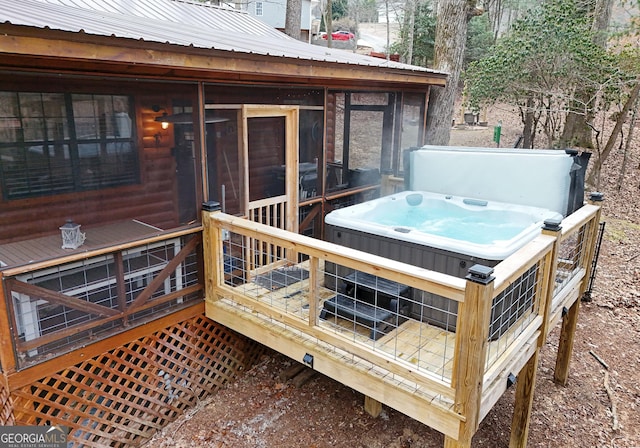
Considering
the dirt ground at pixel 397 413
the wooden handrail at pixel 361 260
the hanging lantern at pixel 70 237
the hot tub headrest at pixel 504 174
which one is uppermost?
the hot tub headrest at pixel 504 174

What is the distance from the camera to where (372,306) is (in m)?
3.74

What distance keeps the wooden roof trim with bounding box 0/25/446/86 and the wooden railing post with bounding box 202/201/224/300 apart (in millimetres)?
1158

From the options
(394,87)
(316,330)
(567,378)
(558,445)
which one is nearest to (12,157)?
(316,330)

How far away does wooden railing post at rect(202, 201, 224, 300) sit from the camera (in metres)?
4.14

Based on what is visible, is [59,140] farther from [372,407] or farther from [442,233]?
[442,233]

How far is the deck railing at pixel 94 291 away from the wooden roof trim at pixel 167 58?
1.38 metres

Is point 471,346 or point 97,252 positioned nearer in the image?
point 471,346

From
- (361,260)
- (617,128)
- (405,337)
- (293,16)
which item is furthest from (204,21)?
(617,128)

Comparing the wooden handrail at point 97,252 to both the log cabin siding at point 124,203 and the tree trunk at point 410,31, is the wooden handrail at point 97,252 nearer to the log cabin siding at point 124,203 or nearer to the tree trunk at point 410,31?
the log cabin siding at point 124,203

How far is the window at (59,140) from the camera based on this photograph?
14.4ft

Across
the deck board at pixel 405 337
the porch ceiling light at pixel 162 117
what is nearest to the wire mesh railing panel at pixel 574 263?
the deck board at pixel 405 337

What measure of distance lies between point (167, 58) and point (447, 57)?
6149 millimetres

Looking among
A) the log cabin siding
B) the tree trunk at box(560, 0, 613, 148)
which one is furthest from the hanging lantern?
the tree trunk at box(560, 0, 613, 148)

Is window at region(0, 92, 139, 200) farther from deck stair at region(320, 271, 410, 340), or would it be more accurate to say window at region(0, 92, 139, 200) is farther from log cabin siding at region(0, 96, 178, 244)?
deck stair at region(320, 271, 410, 340)
